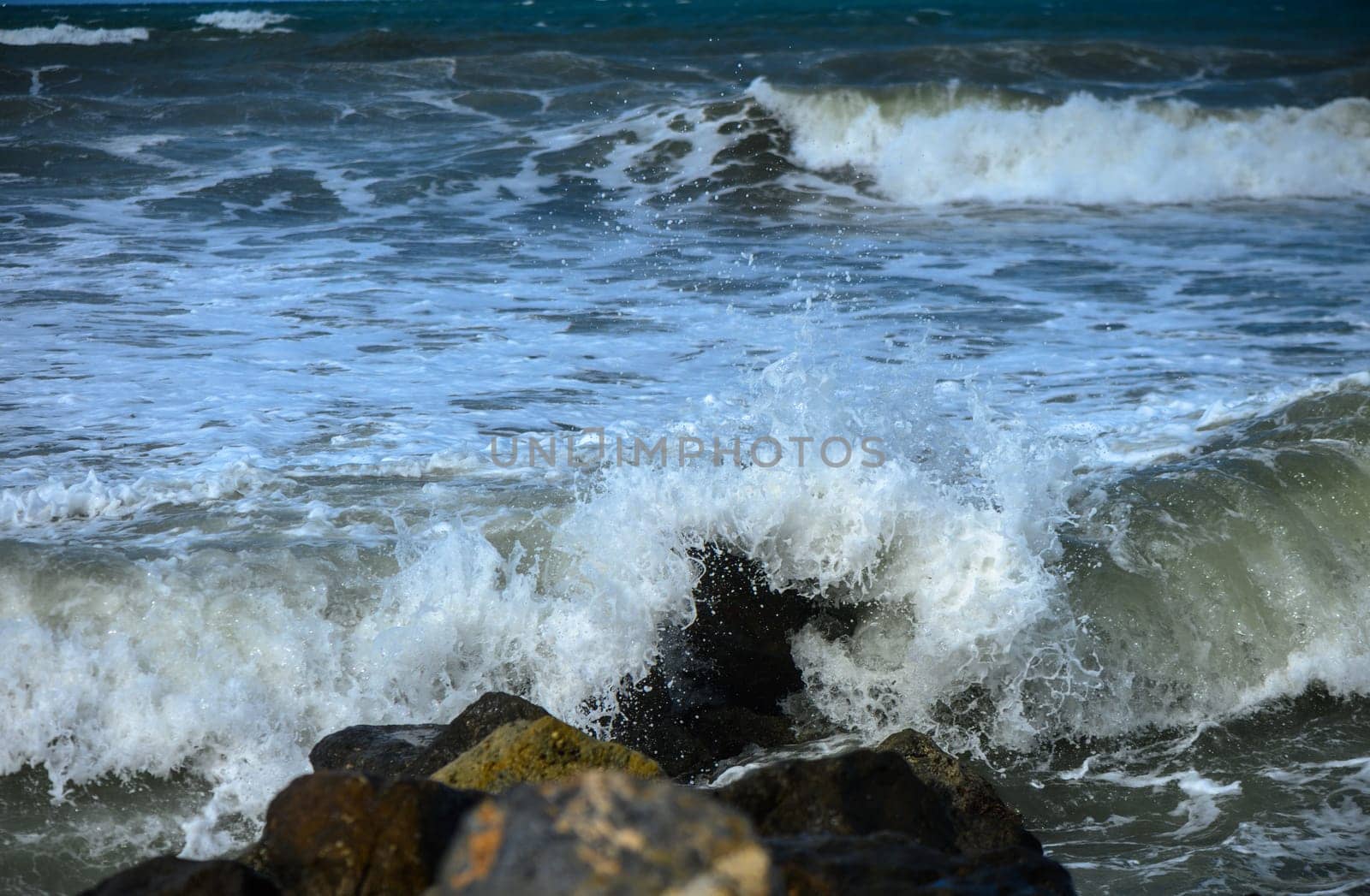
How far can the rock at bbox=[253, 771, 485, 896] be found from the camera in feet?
7.86

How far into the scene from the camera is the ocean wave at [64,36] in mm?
22688

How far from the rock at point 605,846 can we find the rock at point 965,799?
1.29 m

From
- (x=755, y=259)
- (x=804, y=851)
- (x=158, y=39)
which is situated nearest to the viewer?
(x=804, y=851)

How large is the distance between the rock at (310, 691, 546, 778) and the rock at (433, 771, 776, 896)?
1.48 meters

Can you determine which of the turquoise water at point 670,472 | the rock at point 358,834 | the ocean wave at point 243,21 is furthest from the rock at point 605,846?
the ocean wave at point 243,21

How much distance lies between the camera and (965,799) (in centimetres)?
347

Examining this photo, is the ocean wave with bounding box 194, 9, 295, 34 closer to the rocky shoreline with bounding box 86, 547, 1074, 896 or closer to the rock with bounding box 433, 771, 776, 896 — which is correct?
the rocky shoreline with bounding box 86, 547, 1074, 896

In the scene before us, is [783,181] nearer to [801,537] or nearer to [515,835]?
[801,537]

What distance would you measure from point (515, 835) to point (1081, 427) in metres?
5.71

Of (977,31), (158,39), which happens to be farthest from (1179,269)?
(158,39)

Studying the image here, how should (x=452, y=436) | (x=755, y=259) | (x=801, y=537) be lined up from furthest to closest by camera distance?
1. (x=755, y=259)
2. (x=452, y=436)
3. (x=801, y=537)

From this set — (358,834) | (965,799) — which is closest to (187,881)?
(358,834)

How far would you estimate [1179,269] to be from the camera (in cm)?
1148

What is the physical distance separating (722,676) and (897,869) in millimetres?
2214
